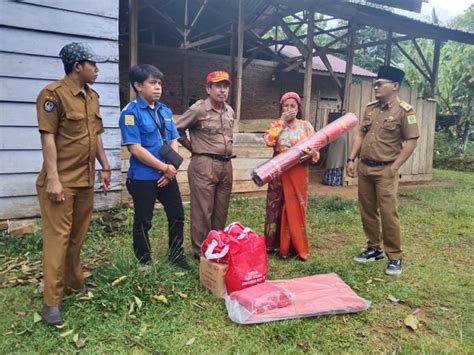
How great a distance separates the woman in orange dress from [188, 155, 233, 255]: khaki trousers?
1.75 feet

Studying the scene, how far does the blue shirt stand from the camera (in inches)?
118

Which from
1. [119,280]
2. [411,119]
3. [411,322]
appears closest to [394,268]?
[411,322]

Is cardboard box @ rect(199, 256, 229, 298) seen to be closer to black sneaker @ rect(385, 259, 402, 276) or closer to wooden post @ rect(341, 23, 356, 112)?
black sneaker @ rect(385, 259, 402, 276)

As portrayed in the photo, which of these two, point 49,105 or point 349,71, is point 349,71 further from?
point 49,105

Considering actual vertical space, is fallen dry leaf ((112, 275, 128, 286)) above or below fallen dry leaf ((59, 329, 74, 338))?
above

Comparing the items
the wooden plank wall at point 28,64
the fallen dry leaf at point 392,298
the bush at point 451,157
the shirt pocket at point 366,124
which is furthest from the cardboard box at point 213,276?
the bush at point 451,157

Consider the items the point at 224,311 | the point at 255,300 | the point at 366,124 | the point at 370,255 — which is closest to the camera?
the point at 255,300

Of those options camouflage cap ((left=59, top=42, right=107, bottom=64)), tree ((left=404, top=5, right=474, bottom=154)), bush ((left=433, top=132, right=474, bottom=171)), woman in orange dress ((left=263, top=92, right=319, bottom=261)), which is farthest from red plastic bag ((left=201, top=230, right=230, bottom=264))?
tree ((left=404, top=5, right=474, bottom=154))

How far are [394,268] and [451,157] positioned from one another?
425 inches

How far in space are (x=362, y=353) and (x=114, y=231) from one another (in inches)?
119

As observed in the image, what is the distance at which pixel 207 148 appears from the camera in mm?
3557

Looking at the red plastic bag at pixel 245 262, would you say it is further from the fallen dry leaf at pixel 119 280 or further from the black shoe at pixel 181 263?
the fallen dry leaf at pixel 119 280

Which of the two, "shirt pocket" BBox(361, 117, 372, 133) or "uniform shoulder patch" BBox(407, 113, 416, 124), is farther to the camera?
"shirt pocket" BBox(361, 117, 372, 133)

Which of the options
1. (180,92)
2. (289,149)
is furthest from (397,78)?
(180,92)
